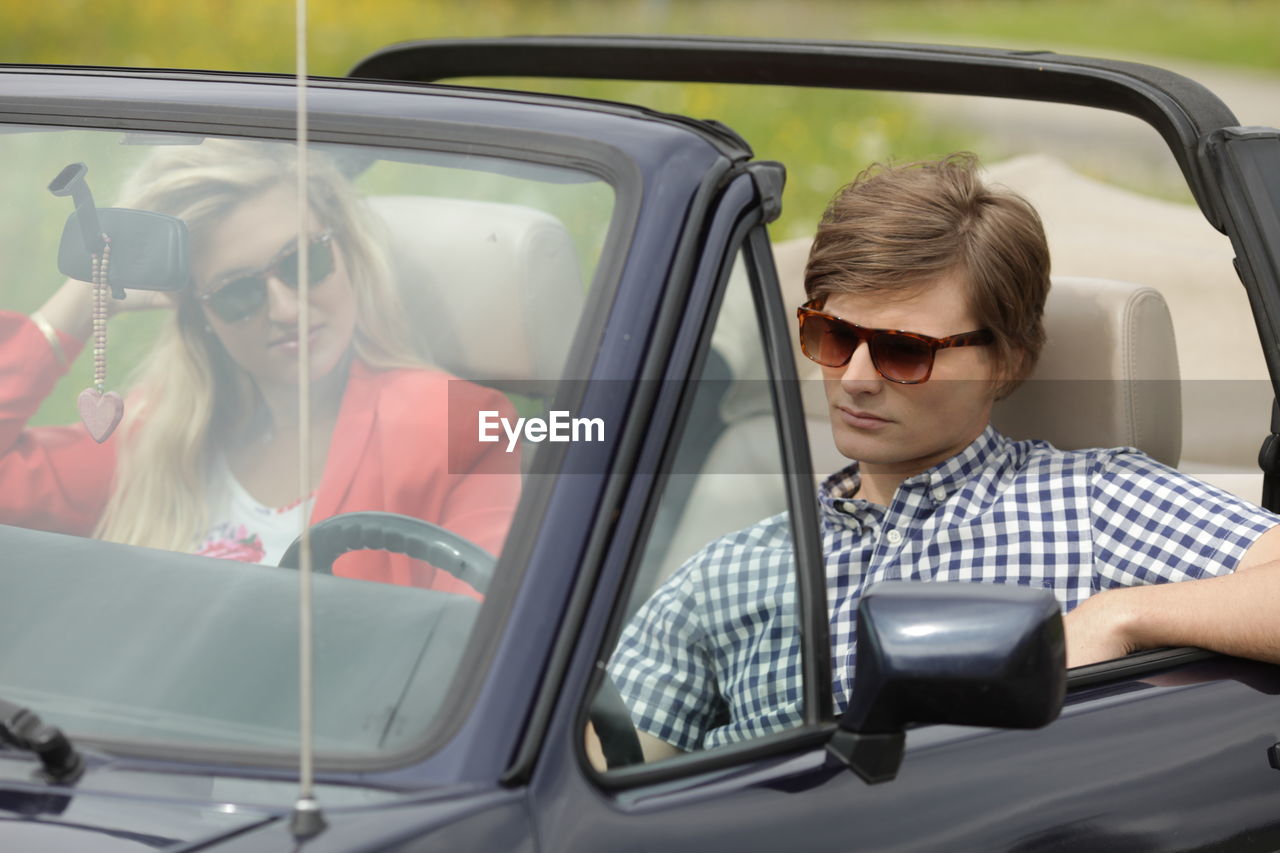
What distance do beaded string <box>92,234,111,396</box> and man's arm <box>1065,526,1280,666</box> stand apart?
124 centimetres

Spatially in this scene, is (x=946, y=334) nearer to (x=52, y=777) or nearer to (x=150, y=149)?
(x=150, y=149)

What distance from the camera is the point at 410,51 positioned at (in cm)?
353

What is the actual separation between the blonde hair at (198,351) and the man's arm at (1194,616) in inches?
38.6

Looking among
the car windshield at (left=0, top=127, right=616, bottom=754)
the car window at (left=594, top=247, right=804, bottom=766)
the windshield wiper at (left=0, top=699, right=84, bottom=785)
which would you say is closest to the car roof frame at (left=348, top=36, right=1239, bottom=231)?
the car window at (left=594, top=247, right=804, bottom=766)

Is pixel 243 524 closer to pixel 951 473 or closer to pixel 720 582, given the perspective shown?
pixel 720 582

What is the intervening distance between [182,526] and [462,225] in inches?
17.1

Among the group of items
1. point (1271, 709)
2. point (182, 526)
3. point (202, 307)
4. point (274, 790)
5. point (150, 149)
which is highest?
point (150, 149)

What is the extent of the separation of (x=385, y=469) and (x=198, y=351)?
10.4 inches

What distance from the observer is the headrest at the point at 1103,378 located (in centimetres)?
270

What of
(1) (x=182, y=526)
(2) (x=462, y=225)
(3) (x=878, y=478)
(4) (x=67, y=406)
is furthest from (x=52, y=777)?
(3) (x=878, y=478)

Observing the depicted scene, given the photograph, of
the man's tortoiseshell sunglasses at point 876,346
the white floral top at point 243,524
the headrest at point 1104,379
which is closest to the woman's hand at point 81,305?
the white floral top at point 243,524

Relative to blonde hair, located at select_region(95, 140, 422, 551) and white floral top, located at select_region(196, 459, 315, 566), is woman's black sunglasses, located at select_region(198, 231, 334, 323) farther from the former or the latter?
white floral top, located at select_region(196, 459, 315, 566)

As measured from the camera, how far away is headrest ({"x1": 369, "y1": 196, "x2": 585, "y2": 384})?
1.65 meters

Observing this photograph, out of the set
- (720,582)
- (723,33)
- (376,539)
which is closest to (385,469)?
(376,539)
